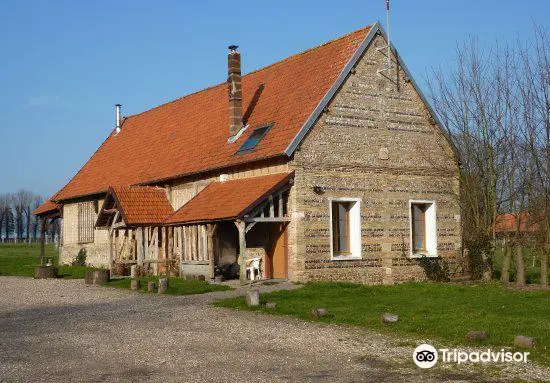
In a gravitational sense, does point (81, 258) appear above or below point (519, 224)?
below

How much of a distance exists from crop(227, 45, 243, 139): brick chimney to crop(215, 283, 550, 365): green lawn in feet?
24.1

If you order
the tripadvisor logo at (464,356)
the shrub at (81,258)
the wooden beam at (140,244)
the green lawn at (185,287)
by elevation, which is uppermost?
the wooden beam at (140,244)

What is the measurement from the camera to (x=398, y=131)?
24.5 meters

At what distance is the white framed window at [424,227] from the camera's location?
25062 millimetres

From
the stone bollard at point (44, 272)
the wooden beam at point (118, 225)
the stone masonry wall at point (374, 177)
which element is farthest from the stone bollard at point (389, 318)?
the stone bollard at point (44, 272)

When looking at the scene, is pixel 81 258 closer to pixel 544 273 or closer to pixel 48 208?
pixel 48 208

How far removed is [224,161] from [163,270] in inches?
196

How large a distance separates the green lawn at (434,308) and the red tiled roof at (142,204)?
26.0 feet

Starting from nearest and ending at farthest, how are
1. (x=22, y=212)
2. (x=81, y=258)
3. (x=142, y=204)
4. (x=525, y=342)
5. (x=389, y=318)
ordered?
1. (x=525, y=342)
2. (x=389, y=318)
3. (x=142, y=204)
4. (x=81, y=258)
5. (x=22, y=212)

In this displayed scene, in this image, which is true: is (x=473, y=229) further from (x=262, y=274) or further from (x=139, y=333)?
(x=139, y=333)

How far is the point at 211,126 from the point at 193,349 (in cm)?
1792

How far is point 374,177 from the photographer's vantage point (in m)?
23.8

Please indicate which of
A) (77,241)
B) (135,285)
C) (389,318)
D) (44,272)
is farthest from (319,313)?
(77,241)

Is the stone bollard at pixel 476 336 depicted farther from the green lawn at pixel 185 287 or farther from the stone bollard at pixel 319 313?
the green lawn at pixel 185 287
